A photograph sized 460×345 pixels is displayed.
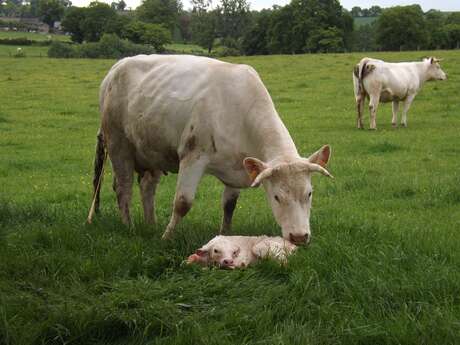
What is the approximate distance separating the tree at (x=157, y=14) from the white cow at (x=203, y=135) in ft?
275

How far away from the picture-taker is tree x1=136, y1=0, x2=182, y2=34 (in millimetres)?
92550

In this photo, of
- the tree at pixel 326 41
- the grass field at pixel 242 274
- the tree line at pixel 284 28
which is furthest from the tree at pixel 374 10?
the grass field at pixel 242 274

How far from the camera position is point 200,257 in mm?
6387

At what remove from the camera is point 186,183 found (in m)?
7.39

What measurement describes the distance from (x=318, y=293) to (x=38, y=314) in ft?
7.29

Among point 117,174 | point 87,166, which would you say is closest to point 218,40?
point 87,166

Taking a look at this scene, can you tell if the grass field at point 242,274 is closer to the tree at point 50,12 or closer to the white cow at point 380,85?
the white cow at point 380,85

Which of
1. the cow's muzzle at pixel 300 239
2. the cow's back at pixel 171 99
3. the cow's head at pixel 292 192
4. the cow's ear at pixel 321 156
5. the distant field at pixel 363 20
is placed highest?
the distant field at pixel 363 20

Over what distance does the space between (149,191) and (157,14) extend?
289 feet

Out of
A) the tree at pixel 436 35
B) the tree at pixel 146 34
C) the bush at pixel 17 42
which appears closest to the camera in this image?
the bush at pixel 17 42

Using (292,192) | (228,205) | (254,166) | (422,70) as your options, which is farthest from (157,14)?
(292,192)

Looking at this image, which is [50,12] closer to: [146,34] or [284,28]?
[146,34]

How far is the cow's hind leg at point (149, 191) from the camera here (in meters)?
9.16

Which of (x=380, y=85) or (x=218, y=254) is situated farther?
(x=380, y=85)
